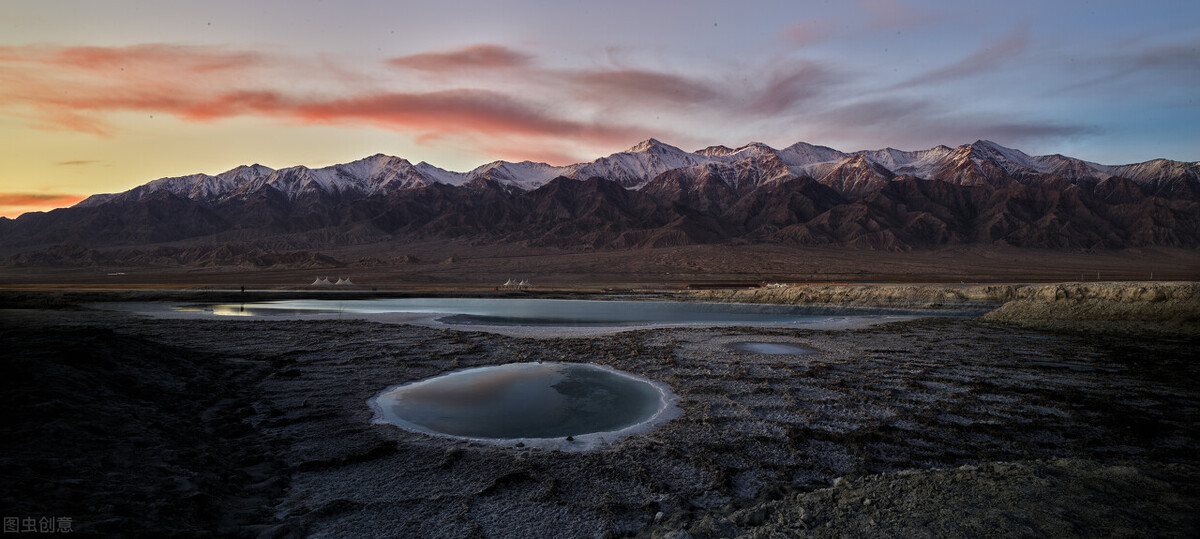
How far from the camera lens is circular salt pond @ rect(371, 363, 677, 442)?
9023 mm

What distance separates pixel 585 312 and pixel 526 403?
20853 millimetres

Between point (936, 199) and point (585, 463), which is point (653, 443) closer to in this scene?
point (585, 463)

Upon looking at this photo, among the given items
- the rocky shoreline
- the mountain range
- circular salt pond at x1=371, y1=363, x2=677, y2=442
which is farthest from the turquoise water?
the mountain range

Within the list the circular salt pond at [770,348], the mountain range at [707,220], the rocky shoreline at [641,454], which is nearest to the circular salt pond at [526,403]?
the rocky shoreline at [641,454]

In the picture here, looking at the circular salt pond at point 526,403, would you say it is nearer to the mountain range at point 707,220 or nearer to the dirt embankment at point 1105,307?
the dirt embankment at point 1105,307

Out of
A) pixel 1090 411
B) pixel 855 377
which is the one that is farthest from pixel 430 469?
pixel 1090 411

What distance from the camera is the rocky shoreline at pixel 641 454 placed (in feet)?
16.9

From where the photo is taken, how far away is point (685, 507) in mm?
6000

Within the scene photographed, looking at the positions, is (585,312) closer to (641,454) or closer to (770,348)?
(770,348)

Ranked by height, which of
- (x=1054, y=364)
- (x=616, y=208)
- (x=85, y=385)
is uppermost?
(x=616, y=208)

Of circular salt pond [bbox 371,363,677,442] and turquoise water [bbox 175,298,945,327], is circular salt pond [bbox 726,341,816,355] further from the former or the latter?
turquoise water [bbox 175,298,945,327]

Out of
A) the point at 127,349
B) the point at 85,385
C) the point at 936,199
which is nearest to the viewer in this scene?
the point at 85,385

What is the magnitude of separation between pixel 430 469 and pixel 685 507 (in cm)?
331

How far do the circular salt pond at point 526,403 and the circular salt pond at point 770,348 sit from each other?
5295 mm
